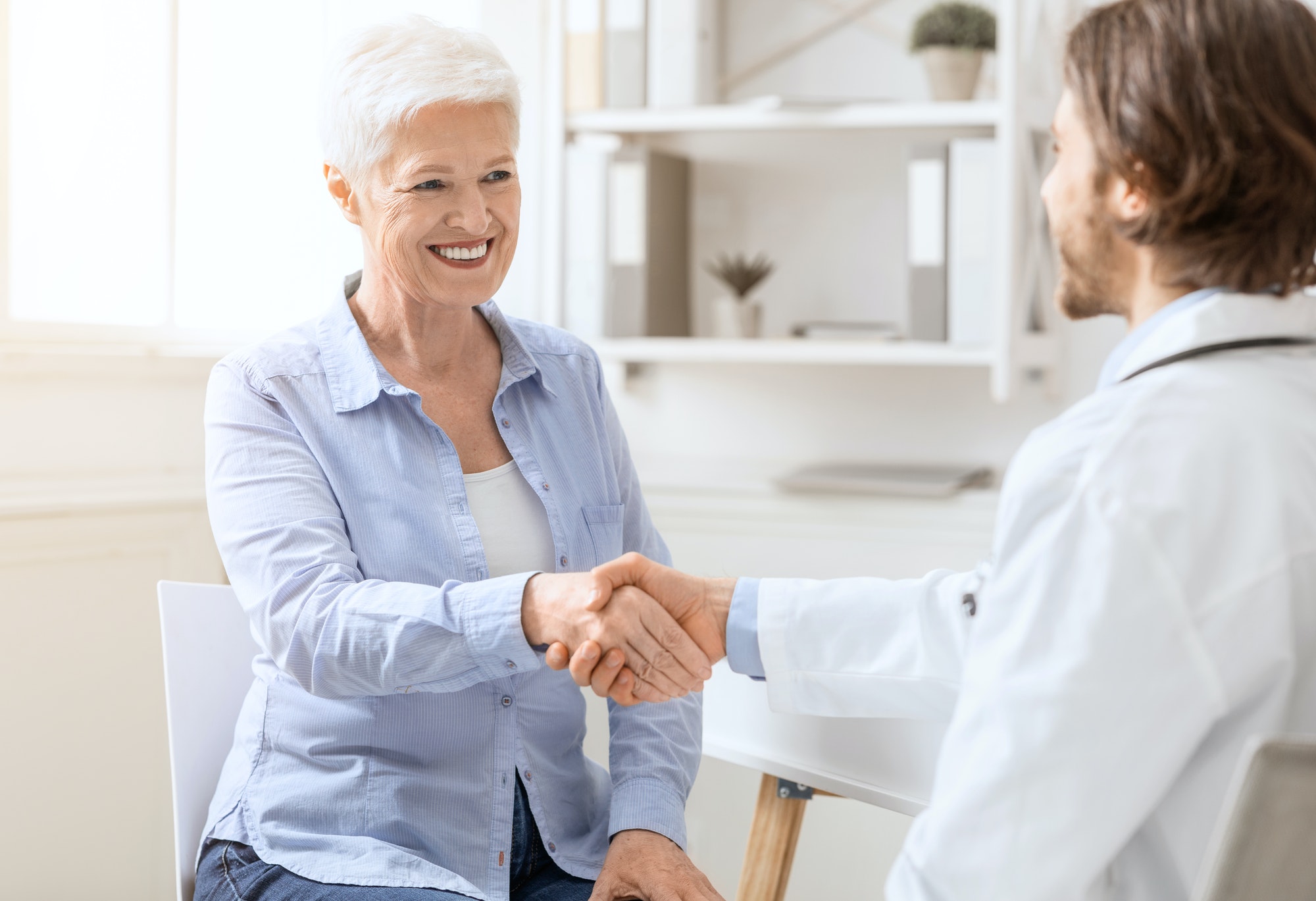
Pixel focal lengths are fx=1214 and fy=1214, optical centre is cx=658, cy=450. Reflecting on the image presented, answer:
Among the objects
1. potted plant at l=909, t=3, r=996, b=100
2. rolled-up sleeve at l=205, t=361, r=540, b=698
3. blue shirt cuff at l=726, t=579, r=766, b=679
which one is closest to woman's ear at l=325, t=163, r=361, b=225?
rolled-up sleeve at l=205, t=361, r=540, b=698

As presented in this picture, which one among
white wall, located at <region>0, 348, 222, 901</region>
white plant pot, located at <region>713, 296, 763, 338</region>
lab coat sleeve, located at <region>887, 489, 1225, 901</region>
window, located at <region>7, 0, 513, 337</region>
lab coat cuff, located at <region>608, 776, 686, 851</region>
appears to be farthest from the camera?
white plant pot, located at <region>713, 296, 763, 338</region>

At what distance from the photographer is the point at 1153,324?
90 centimetres

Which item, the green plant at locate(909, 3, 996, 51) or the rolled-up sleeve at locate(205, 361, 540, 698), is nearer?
the rolled-up sleeve at locate(205, 361, 540, 698)

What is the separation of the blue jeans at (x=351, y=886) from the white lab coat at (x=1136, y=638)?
552 millimetres

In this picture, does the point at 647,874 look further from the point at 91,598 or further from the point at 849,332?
the point at 849,332

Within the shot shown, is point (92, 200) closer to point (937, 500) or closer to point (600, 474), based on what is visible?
point (600, 474)

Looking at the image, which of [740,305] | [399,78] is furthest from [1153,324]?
Answer: [740,305]

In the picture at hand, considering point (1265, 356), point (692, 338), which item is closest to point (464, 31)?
point (1265, 356)

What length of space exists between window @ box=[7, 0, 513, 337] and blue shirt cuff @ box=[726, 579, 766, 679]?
45.5 inches

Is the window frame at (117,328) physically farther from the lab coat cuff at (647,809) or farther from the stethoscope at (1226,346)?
the stethoscope at (1226,346)

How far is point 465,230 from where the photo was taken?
4.61ft

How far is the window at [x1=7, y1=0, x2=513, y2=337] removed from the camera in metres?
1.98

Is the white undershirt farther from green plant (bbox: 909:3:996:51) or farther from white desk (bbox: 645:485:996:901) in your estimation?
green plant (bbox: 909:3:996:51)

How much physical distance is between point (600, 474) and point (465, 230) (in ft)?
1.08
